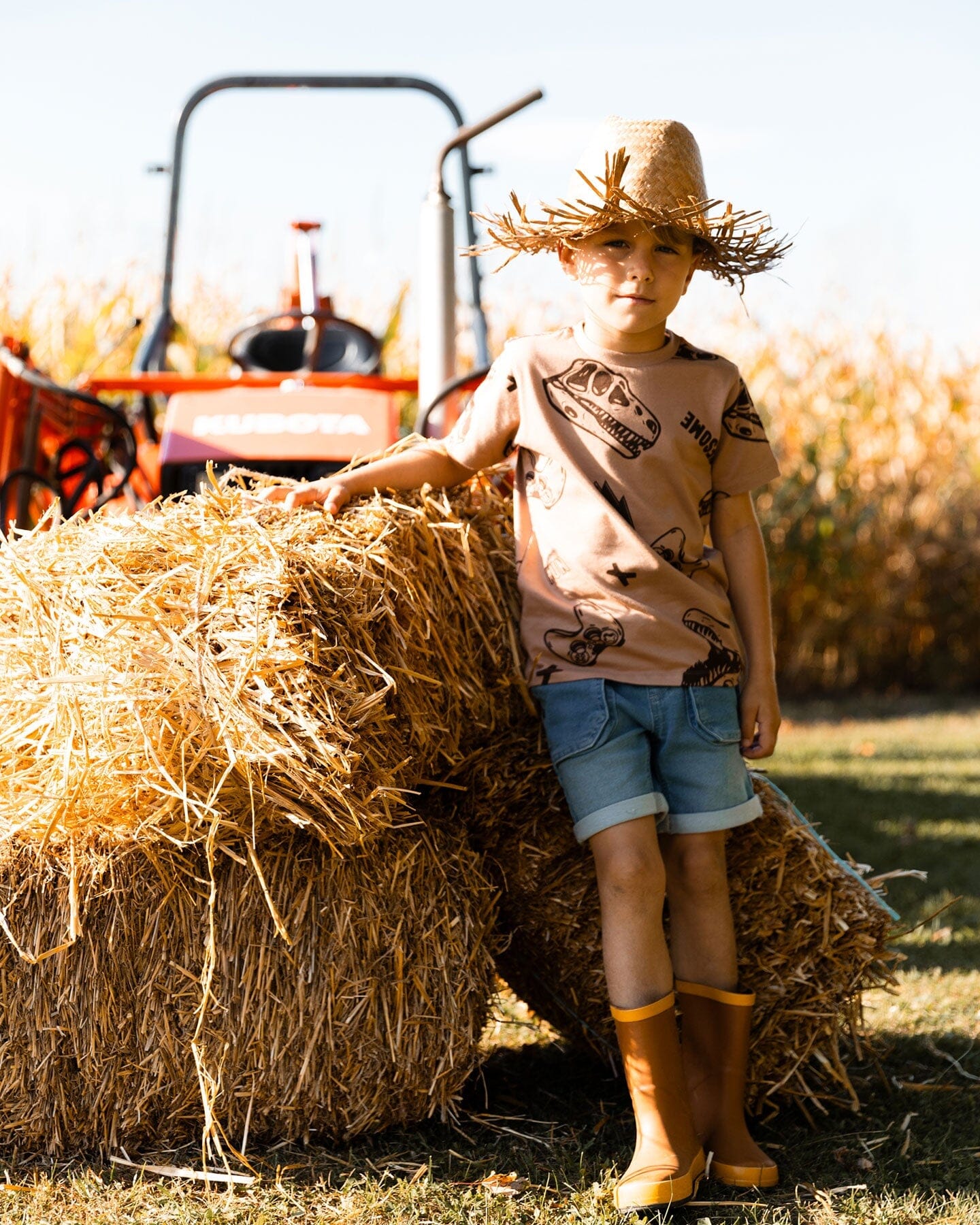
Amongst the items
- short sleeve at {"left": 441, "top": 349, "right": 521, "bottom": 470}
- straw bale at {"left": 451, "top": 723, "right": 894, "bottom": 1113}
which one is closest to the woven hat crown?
short sleeve at {"left": 441, "top": 349, "right": 521, "bottom": 470}

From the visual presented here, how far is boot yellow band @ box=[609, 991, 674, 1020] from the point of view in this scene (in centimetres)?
210

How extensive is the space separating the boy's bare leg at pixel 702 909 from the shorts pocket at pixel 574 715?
23 centimetres

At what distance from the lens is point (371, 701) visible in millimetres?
1960

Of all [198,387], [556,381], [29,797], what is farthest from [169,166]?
[29,797]

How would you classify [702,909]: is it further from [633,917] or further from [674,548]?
[674,548]

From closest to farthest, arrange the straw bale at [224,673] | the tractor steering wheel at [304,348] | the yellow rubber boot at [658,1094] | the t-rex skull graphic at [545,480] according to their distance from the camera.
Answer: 1. the straw bale at [224,673]
2. the yellow rubber boot at [658,1094]
3. the t-rex skull graphic at [545,480]
4. the tractor steering wheel at [304,348]

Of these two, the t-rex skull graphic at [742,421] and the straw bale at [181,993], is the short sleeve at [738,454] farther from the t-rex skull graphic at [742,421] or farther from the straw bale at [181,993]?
the straw bale at [181,993]

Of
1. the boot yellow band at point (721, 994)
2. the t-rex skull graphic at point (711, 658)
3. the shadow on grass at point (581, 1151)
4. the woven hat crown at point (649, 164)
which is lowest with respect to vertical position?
the shadow on grass at point (581, 1151)

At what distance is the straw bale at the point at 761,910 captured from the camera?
238 centimetres

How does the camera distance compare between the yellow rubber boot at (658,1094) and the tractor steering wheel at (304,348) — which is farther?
the tractor steering wheel at (304,348)

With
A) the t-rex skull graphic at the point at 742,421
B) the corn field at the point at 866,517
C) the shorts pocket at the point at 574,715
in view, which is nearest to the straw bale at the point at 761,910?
the shorts pocket at the point at 574,715

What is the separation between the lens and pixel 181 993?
211 cm

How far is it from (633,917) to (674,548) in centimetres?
58

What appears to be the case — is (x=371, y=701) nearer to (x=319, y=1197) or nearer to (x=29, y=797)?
(x=29, y=797)
